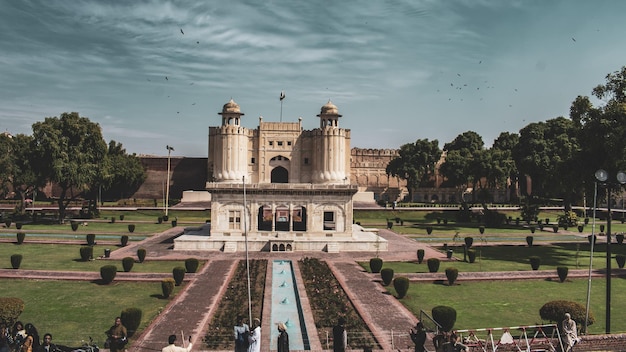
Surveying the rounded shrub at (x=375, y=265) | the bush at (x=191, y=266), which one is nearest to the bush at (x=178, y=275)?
the bush at (x=191, y=266)

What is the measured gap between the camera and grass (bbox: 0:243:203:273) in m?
26.5

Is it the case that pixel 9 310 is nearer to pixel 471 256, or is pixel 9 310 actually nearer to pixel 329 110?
pixel 471 256

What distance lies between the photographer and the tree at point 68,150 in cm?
4766

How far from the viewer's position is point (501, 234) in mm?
46281

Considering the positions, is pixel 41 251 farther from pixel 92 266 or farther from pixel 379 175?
pixel 379 175

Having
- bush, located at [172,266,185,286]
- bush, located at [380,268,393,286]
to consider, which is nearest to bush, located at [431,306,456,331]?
bush, located at [380,268,393,286]

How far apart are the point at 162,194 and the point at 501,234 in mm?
52683

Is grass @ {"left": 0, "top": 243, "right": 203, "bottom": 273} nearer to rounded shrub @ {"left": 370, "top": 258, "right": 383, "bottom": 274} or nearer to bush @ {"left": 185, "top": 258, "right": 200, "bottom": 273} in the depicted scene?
bush @ {"left": 185, "top": 258, "right": 200, "bottom": 273}

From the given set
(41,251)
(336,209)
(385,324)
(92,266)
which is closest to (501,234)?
(336,209)

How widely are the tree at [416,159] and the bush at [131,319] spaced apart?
60426 millimetres

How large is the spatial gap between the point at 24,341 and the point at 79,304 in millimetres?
7635

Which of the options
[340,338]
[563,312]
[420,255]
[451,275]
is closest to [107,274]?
[340,338]

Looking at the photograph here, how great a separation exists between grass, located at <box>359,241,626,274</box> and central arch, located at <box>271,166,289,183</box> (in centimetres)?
3174

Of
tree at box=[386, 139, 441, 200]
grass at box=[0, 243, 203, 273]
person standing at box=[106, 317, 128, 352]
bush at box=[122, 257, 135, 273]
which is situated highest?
tree at box=[386, 139, 441, 200]
